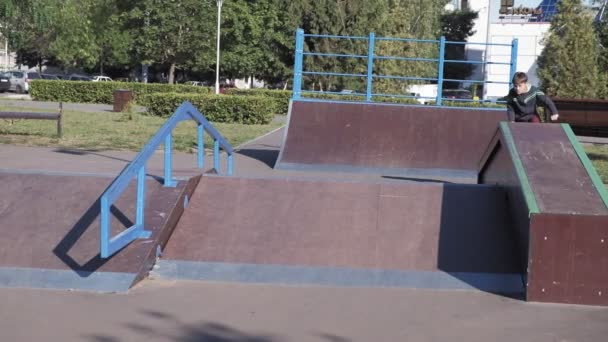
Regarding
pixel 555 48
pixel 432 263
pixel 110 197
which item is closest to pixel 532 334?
pixel 432 263

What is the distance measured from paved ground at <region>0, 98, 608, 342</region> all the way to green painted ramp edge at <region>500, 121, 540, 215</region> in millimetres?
801

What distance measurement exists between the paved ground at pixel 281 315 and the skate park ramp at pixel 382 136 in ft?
25.8

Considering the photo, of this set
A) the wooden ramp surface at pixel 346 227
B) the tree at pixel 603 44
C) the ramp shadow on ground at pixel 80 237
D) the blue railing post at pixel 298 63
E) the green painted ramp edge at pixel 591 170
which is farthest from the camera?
the tree at pixel 603 44

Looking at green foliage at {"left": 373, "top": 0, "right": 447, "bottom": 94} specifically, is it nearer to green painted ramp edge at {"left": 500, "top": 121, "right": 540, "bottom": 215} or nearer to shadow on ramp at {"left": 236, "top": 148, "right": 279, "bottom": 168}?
shadow on ramp at {"left": 236, "top": 148, "right": 279, "bottom": 168}

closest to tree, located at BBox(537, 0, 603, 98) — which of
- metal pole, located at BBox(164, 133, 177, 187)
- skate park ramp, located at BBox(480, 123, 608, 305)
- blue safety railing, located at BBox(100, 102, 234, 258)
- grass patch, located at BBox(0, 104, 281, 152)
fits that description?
grass patch, located at BBox(0, 104, 281, 152)

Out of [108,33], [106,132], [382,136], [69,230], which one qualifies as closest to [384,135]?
[382,136]

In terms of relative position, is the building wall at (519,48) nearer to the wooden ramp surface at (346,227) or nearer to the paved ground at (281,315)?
the wooden ramp surface at (346,227)

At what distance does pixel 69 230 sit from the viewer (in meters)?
6.86

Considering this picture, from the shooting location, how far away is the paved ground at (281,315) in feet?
17.5

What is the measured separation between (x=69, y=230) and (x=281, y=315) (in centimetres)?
229

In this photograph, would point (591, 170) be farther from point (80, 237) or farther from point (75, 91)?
point (75, 91)

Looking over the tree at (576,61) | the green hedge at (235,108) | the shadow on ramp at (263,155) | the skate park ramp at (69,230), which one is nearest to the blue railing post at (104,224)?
the skate park ramp at (69,230)

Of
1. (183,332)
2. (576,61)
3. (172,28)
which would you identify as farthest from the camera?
(172,28)

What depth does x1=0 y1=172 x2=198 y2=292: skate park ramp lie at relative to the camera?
6348mm
